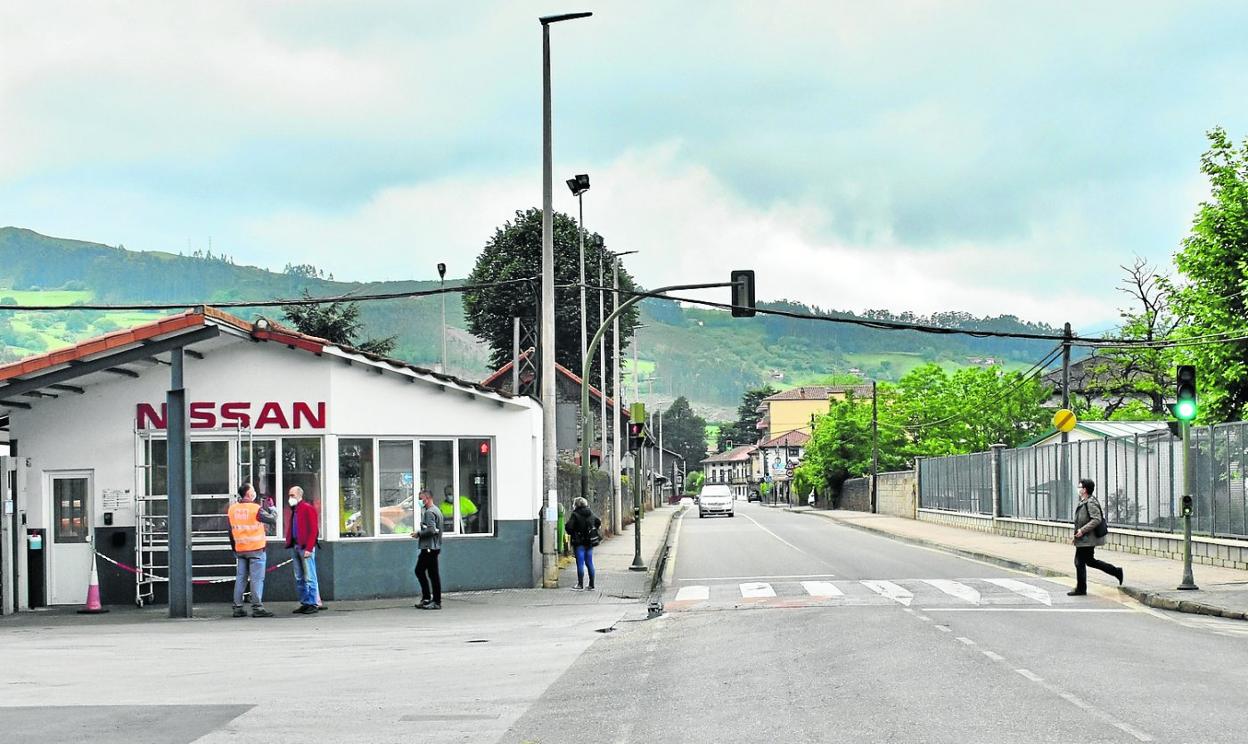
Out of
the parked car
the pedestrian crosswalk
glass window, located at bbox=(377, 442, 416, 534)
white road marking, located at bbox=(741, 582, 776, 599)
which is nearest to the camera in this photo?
the pedestrian crosswalk

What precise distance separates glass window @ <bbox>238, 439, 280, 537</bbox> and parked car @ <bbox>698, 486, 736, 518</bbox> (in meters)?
51.7

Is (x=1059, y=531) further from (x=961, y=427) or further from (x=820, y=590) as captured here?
(x=961, y=427)

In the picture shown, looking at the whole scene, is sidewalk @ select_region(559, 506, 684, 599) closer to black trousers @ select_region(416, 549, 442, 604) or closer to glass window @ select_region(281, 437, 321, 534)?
black trousers @ select_region(416, 549, 442, 604)

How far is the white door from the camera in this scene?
22016mm

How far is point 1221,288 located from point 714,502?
40365 mm

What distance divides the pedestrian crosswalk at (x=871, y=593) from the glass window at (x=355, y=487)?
205 inches

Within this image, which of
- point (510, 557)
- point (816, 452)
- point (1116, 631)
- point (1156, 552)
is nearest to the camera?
point (1116, 631)

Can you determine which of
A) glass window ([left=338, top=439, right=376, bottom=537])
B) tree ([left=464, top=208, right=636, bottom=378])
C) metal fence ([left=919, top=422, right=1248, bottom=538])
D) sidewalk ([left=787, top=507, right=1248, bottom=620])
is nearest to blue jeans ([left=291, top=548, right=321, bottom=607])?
glass window ([left=338, top=439, right=376, bottom=537])

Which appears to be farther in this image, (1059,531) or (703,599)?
(1059,531)

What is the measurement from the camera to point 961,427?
268ft

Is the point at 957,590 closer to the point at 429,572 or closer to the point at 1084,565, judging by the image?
the point at 1084,565

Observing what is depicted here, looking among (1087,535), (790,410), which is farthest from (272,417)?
(790,410)

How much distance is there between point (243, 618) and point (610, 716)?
11507 mm

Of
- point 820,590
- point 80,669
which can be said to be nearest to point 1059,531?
point 820,590
